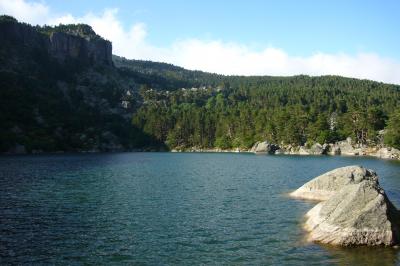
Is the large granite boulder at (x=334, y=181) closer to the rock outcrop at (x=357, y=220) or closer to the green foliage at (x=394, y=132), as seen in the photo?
the rock outcrop at (x=357, y=220)

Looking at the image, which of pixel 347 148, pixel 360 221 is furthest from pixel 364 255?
pixel 347 148

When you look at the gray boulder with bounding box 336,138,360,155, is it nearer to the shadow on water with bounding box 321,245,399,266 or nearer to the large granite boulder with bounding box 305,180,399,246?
the large granite boulder with bounding box 305,180,399,246

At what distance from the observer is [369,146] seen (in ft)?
552

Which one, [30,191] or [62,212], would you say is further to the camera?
[30,191]

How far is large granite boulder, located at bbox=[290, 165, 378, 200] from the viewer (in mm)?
49094

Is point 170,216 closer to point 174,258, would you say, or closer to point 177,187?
point 174,258

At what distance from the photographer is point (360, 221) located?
31.9 m

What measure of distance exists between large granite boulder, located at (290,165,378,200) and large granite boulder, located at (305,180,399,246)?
14305 mm

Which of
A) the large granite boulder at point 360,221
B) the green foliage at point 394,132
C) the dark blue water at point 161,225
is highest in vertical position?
the green foliage at point 394,132

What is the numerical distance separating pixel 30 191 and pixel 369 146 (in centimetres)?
14360

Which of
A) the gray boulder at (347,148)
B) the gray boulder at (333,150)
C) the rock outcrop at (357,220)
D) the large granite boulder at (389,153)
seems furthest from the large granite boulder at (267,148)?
the rock outcrop at (357,220)

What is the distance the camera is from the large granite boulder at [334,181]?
161 feet

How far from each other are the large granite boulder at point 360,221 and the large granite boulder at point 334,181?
14305 millimetres

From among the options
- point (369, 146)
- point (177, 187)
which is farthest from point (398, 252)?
point (369, 146)
